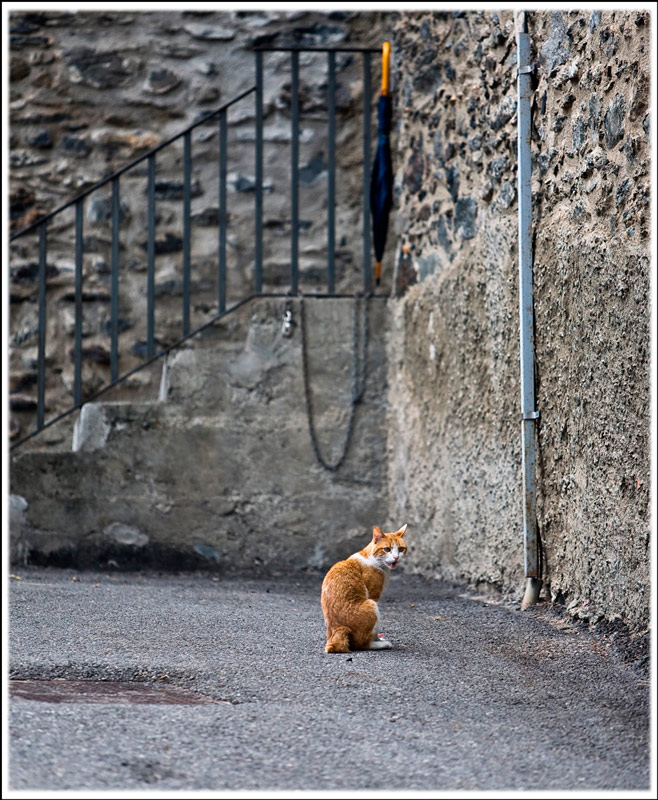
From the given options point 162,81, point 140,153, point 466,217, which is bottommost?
point 466,217

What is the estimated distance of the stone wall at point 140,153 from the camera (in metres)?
5.26

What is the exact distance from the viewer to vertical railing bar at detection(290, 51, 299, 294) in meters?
4.81

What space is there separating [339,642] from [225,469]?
2112mm

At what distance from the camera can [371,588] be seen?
2.78 metres

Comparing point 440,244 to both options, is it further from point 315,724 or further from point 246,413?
point 315,724

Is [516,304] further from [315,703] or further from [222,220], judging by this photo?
[222,220]

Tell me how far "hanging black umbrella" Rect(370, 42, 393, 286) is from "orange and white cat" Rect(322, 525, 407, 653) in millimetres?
2358

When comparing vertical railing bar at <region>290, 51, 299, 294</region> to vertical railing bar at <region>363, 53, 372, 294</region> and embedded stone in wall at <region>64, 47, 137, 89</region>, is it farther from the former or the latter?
embedded stone in wall at <region>64, 47, 137, 89</region>

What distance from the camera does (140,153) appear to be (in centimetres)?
540

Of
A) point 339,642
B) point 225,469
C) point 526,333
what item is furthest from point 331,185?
point 339,642

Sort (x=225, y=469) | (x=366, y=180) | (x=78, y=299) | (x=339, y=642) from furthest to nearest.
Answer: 1. (x=366, y=180)
2. (x=78, y=299)
3. (x=225, y=469)
4. (x=339, y=642)

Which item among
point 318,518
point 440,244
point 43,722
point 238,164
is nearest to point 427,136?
point 440,244

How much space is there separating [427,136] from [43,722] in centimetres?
339

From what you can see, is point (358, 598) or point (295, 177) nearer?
point (358, 598)
